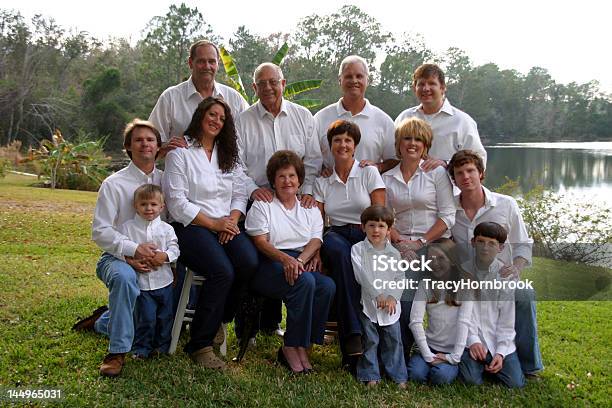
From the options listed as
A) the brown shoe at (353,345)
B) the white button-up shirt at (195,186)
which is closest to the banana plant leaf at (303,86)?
the white button-up shirt at (195,186)

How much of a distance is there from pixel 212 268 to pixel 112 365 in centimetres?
80

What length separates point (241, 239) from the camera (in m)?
3.55

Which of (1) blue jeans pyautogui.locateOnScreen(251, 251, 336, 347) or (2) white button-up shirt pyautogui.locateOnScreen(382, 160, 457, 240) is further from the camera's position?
(2) white button-up shirt pyautogui.locateOnScreen(382, 160, 457, 240)

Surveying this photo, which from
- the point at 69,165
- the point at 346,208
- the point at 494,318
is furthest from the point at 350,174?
the point at 69,165

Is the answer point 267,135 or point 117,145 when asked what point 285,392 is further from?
point 117,145

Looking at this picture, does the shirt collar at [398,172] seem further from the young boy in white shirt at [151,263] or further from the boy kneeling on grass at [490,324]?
the young boy in white shirt at [151,263]

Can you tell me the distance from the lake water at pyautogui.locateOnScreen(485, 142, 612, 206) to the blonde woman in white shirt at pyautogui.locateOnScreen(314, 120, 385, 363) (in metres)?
7.73

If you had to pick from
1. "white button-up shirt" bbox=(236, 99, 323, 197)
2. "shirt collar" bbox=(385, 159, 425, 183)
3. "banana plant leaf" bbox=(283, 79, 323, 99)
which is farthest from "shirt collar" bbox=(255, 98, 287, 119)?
"banana plant leaf" bbox=(283, 79, 323, 99)

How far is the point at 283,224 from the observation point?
3.58m

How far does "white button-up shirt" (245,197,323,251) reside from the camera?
3.56 meters

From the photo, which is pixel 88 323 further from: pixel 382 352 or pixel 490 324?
pixel 490 324

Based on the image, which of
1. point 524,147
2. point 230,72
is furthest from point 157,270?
point 524,147

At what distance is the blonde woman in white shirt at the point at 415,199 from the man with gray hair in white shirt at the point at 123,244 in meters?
1.59

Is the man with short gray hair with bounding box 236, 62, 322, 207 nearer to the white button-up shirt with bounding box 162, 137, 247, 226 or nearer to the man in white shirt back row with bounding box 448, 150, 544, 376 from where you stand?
the white button-up shirt with bounding box 162, 137, 247, 226
